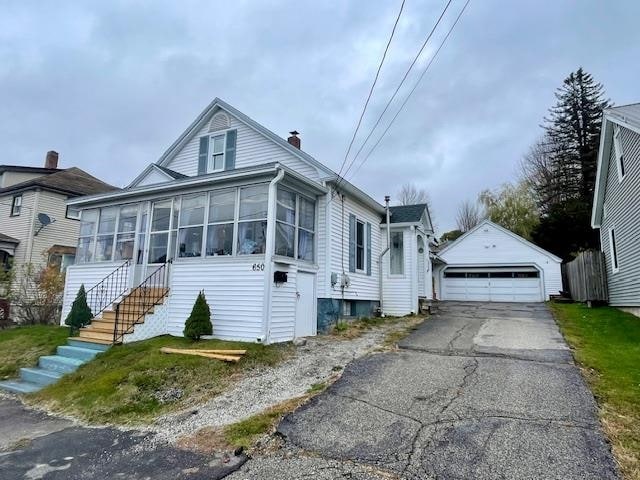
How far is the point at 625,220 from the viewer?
13.0 metres

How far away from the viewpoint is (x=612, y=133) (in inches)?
525

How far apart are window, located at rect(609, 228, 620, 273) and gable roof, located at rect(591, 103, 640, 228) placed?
2.00m

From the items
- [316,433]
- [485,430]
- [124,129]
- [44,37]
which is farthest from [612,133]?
[124,129]

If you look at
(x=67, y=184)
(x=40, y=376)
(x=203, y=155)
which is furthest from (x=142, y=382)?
Answer: (x=67, y=184)

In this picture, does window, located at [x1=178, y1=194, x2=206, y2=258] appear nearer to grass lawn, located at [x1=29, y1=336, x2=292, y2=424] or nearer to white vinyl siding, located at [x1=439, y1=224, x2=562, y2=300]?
grass lawn, located at [x1=29, y1=336, x2=292, y2=424]

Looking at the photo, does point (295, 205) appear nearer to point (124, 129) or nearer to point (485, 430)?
point (485, 430)

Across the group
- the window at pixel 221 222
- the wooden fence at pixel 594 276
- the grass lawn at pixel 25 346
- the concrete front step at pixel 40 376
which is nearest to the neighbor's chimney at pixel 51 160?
the grass lawn at pixel 25 346

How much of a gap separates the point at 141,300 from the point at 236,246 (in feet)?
10.7

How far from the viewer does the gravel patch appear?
5305mm

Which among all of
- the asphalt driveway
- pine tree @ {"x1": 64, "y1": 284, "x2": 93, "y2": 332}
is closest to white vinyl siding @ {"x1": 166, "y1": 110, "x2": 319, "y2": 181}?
pine tree @ {"x1": 64, "y1": 284, "x2": 93, "y2": 332}

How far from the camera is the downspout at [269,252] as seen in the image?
8.67 meters

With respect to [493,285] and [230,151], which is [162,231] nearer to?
[230,151]

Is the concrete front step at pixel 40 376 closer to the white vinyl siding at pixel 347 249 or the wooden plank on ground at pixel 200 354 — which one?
the wooden plank on ground at pixel 200 354

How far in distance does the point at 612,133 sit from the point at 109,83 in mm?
22102
